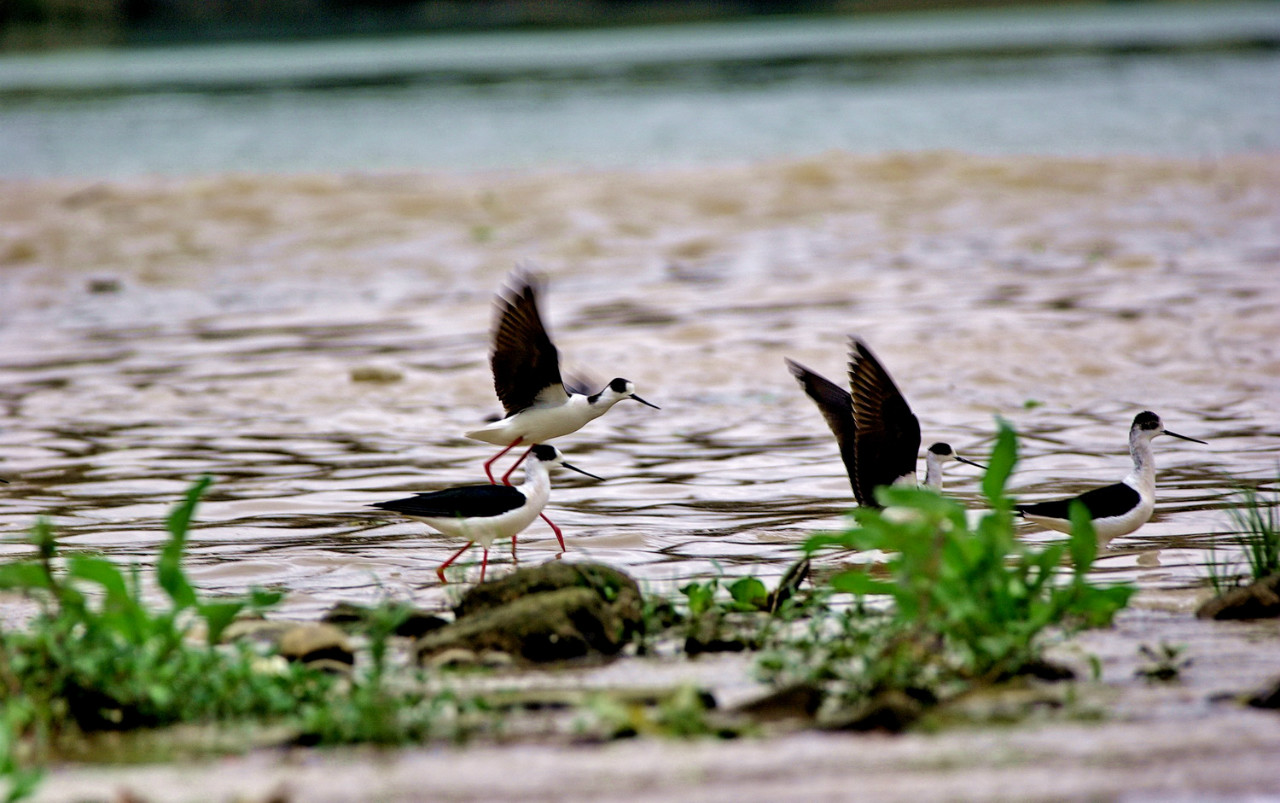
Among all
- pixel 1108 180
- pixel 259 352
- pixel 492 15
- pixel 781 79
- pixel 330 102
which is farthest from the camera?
pixel 492 15

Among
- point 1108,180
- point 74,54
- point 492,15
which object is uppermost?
point 492,15

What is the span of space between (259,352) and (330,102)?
26107 millimetres

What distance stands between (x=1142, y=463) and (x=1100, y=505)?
0.52 metres

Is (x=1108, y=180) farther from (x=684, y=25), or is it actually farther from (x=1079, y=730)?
(x=684, y=25)

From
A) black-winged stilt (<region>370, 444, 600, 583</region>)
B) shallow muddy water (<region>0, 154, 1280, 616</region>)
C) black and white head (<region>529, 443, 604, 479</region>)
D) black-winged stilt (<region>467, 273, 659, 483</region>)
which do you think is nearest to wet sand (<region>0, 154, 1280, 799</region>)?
shallow muddy water (<region>0, 154, 1280, 616</region>)

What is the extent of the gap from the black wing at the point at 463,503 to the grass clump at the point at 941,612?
1827 millimetres

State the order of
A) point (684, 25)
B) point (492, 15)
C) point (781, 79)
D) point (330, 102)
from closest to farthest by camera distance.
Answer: point (330, 102), point (781, 79), point (684, 25), point (492, 15)

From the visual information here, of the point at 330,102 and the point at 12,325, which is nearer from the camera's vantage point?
the point at 12,325

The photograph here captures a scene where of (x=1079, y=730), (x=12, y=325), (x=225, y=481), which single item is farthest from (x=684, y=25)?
(x=1079, y=730)

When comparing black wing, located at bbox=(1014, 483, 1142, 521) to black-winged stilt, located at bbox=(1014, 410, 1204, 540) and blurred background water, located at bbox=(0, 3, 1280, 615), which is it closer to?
black-winged stilt, located at bbox=(1014, 410, 1204, 540)

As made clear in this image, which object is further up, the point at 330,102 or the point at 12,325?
the point at 330,102

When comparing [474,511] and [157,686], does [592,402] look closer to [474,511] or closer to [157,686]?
[474,511]

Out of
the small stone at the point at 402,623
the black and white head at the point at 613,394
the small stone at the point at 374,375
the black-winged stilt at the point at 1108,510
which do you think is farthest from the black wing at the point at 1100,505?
the small stone at the point at 374,375

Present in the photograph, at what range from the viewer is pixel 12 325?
45.9ft
